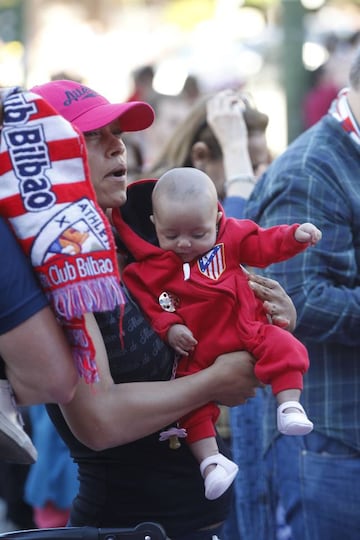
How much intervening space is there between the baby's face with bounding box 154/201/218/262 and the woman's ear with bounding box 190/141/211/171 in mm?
1711

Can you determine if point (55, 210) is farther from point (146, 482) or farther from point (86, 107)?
point (146, 482)

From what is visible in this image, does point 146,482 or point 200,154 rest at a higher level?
point 200,154

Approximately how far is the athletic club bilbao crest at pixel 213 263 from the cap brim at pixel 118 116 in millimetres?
361

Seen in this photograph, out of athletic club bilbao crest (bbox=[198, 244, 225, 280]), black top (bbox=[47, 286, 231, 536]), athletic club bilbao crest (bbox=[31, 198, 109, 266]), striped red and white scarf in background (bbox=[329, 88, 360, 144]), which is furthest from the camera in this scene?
striped red and white scarf in background (bbox=[329, 88, 360, 144])

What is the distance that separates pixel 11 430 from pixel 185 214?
789 mm

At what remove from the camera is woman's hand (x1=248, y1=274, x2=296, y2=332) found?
270cm

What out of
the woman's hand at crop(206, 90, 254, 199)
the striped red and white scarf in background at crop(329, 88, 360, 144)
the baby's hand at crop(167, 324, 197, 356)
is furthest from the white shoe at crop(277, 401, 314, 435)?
the woman's hand at crop(206, 90, 254, 199)

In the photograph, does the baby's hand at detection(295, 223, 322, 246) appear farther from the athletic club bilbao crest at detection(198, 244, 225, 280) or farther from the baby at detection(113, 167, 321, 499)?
the athletic club bilbao crest at detection(198, 244, 225, 280)

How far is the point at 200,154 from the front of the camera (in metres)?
4.38

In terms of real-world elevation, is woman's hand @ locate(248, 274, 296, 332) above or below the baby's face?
below

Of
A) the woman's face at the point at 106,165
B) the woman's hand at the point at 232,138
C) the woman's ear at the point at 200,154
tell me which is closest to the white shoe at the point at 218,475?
the woman's face at the point at 106,165

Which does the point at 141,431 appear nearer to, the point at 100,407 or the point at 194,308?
the point at 100,407

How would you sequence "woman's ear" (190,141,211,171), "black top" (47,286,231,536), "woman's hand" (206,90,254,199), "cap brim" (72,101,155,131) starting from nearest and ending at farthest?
1. "cap brim" (72,101,155,131)
2. "black top" (47,286,231,536)
3. "woman's hand" (206,90,254,199)
4. "woman's ear" (190,141,211,171)

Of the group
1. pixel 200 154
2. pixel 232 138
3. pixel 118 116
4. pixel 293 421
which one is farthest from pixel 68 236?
pixel 200 154
